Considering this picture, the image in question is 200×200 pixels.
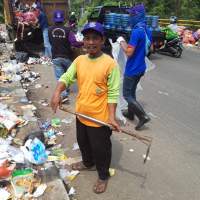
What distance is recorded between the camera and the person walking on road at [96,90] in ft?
11.9

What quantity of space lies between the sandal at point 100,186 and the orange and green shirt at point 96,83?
71 cm

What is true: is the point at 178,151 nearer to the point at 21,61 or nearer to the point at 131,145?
the point at 131,145

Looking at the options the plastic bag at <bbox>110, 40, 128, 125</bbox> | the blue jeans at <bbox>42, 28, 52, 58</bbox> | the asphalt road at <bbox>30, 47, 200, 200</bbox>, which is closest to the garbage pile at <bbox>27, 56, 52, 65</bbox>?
the blue jeans at <bbox>42, 28, 52, 58</bbox>

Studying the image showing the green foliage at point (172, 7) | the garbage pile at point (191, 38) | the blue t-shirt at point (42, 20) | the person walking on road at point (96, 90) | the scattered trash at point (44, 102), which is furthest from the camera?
the green foliage at point (172, 7)

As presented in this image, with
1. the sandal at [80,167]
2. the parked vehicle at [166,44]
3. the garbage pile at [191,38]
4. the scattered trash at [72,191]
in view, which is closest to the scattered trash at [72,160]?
the sandal at [80,167]

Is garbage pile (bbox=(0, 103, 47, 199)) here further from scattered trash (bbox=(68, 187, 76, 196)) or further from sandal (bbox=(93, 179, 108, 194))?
sandal (bbox=(93, 179, 108, 194))

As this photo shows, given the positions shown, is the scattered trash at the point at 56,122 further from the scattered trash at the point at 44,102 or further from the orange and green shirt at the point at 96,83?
the orange and green shirt at the point at 96,83

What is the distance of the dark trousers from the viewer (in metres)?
3.86

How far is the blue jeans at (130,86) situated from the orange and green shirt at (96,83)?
2.01 meters

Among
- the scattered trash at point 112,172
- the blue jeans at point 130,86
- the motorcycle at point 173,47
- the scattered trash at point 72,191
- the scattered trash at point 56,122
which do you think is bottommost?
the motorcycle at point 173,47

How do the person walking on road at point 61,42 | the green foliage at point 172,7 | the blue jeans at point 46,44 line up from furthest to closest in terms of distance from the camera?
the green foliage at point 172,7 → the blue jeans at point 46,44 → the person walking on road at point 61,42

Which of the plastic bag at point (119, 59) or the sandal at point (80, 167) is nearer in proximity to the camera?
the sandal at point (80, 167)

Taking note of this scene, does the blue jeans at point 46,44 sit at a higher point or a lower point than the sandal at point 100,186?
lower

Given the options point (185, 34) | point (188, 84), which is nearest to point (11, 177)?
point (188, 84)
